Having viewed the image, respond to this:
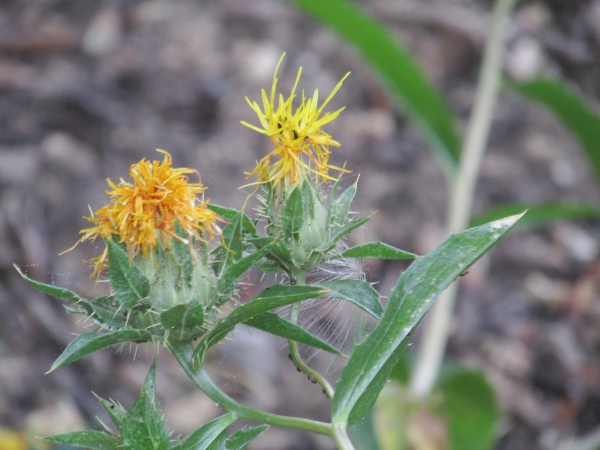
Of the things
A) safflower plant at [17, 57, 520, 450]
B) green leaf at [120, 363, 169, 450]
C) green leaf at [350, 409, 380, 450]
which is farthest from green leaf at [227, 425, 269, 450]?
green leaf at [350, 409, 380, 450]

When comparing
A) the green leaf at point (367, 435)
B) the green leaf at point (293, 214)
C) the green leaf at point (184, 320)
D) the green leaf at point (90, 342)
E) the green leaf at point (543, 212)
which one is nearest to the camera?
the green leaf at point (90, 342)

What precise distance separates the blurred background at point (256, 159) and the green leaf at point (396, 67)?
614 mm

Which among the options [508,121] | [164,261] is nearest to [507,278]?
[508,121]

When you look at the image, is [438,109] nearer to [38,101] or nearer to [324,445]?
[324,445]

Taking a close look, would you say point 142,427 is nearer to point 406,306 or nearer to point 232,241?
point 232,241

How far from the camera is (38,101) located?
4.71 m

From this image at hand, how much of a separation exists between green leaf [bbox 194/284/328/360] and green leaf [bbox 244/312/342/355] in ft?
0.14

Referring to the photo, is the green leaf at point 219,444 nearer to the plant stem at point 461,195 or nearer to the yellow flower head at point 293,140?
the yellow flower head at point 293,140

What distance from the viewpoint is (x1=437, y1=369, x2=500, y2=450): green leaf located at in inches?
130

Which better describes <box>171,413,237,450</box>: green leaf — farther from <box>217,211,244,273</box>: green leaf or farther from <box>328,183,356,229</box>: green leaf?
<box>328,183,356,229</box>: green leaf

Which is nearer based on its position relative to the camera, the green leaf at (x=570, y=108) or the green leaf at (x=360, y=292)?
the green leaf at (x=360, y=292)

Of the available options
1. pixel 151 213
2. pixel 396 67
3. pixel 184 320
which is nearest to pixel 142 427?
pixel 184 320

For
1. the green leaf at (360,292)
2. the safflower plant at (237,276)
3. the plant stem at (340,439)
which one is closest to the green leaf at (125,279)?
the safflower plant at (237,276)

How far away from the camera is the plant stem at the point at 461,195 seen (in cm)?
356
